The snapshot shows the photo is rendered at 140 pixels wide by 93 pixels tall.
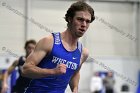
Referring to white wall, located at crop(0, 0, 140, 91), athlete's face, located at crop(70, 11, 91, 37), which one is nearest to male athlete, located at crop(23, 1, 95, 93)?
athlete's face, located at crop(70, 11, 91, 37)

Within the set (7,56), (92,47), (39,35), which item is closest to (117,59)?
(92,47)

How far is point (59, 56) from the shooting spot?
3.33 m

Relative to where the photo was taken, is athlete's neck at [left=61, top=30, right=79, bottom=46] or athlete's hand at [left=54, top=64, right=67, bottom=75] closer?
athlete's hand at [left=54, top=64, right=67, bottom=75]

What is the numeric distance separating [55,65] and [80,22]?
16.2 inches

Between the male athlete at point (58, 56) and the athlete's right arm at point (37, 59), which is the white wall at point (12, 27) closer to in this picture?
the male athlete at point (58, 56)

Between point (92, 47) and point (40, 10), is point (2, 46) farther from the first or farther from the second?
point (92, 47)

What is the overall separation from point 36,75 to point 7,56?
31.7 ft

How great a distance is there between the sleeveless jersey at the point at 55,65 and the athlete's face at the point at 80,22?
0.15 m

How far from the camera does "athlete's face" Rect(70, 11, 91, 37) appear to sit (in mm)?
3334

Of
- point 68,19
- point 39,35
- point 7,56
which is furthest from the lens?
point 39,35

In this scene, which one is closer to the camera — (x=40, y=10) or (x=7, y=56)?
(x=7, y=56)

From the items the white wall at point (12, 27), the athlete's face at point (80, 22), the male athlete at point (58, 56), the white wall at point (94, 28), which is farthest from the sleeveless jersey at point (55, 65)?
the white wall at point (12, 27)

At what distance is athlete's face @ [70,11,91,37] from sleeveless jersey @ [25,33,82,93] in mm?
153

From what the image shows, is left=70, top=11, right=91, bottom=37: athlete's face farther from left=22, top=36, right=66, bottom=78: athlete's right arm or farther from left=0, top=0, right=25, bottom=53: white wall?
left=0, top=0, right=25, bottom=53: white wall
